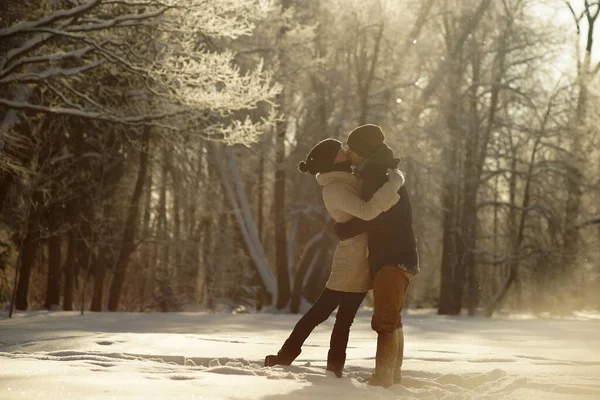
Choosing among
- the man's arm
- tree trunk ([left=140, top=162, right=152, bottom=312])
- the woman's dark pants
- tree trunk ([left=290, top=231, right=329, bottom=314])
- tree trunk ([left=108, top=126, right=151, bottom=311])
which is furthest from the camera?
tree trunk ([left=140, top=162, right=152, bottom=312])

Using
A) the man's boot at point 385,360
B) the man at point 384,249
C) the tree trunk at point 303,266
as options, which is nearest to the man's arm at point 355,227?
the man at point 384,249

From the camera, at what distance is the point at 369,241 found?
223 inches

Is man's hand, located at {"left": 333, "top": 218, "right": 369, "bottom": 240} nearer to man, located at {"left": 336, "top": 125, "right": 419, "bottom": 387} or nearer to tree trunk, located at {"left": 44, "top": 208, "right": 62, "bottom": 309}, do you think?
man, located at {"left": 336, "top": 125, "right": 419, "bottom": 387}

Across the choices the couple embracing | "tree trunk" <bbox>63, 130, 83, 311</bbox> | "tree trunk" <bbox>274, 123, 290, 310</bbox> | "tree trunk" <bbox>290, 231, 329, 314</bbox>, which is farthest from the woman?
"tree trunk" <bbox>290, 231, 329, 314</bbox>

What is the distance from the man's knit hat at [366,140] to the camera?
18.8 feet

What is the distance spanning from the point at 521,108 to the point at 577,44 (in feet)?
11.9

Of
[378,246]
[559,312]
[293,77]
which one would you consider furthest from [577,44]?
[378,246]

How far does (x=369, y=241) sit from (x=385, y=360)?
32.1 inches

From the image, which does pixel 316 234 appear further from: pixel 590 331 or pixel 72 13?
pixel 72 13

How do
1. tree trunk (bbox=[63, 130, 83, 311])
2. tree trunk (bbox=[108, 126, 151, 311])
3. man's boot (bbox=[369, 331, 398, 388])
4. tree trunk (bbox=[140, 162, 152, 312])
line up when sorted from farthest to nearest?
1. tree trunk (bbox=[140, 162, 152, 312])
2. tree trunk (bbox=[108, 126, 151, 311])
3. tree trunk (bbox=[63, 130, 83, 311])
4. man's boot (bbox=[369, 331, 398, 388])

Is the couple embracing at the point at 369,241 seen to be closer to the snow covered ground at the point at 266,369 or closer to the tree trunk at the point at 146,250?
the snow covered ground at the point at 266,369

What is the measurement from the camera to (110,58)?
12.8 meters

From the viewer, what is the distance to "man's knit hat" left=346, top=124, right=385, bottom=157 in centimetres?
572

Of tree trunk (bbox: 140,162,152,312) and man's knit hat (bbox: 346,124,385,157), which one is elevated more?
tree trunk (bbox: 140,162,152,312)
